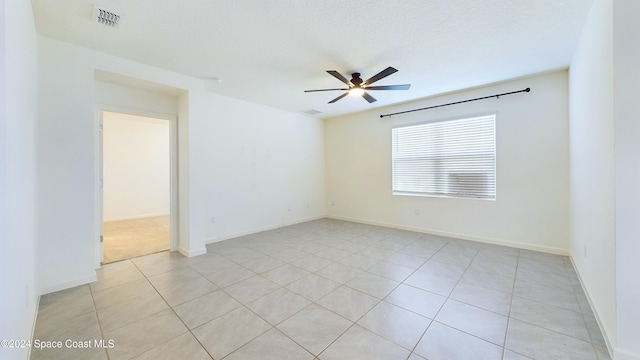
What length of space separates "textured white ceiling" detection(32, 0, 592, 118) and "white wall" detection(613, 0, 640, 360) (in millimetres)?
800

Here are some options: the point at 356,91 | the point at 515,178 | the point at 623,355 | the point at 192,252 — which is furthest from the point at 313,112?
the point at 623,355

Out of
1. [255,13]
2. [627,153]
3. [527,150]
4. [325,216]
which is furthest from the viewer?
[325,216]

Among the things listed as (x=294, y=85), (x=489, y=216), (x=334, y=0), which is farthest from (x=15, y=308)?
(x=489, y=216)

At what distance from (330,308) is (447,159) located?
12.0 ft

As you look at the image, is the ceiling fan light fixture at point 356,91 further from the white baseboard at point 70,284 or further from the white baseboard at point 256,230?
the white baseboard at point 70,284

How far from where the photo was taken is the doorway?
619cm

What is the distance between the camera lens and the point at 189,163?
3.61 metres

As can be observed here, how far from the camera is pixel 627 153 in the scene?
157 cm

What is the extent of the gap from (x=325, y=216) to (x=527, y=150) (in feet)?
14.7

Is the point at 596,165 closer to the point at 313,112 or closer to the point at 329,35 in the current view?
the point at 329,35

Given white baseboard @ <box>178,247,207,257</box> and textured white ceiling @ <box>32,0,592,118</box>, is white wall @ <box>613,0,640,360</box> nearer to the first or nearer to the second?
textured white ceiling @ <box>32,0,592,118</box>

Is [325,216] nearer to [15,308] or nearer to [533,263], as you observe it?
[533,263]

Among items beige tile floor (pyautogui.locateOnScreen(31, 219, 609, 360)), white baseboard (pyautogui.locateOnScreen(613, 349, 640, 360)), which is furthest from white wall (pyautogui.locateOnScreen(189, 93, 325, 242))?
white baseboard (pyautogui.locateOnScreen(613, 349, 640, 360))

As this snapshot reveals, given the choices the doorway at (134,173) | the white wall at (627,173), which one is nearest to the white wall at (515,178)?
the white wall at (627,173)
